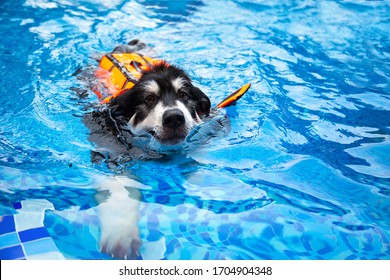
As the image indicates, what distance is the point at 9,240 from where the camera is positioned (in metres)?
3.54

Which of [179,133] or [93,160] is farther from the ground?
[179,133]

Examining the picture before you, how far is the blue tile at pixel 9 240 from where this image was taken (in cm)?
349

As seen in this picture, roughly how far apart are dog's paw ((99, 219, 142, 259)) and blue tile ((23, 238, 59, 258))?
0.39 meters

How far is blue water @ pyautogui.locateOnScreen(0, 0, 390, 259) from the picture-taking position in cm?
374

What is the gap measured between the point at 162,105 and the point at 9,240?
6.90ft

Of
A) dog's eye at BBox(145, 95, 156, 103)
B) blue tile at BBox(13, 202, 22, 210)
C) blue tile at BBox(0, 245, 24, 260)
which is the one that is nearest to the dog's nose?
dog's eye at BBox(145, 95, 156, 103)

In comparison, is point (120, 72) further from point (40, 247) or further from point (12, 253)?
point (12, 253)

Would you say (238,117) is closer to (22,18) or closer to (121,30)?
(121,30)

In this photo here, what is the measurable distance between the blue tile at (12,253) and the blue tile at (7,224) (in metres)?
0.24

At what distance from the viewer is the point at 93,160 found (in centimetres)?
475

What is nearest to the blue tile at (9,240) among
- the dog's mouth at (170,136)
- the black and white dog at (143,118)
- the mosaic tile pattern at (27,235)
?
the mosaic tile pattern at (27,235)
